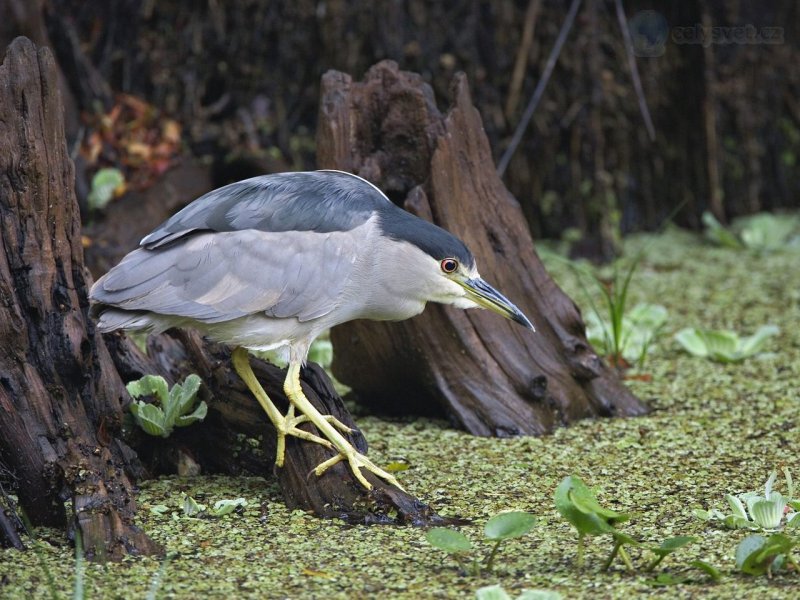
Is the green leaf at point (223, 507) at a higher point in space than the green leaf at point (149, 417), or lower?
lower

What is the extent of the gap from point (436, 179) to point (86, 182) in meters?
2.44

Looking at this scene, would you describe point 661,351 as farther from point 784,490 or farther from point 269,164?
point 269,164

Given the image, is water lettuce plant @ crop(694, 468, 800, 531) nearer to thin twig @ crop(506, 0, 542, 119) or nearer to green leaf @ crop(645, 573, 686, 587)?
green leaf @ crop(645, 573, 686, 587)

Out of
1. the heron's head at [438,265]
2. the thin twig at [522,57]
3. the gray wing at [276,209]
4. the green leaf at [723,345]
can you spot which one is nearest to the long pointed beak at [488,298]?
the heron's head at [438,265]

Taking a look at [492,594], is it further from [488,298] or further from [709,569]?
[488,298]

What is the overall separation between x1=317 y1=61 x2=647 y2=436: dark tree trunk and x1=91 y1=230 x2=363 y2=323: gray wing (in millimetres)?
650

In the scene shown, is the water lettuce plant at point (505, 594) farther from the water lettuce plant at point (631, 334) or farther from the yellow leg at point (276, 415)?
the water lettuce plant at point (631, 334)

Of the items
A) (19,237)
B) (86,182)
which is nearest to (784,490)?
(19,237)

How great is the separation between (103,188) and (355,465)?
3.01 meters

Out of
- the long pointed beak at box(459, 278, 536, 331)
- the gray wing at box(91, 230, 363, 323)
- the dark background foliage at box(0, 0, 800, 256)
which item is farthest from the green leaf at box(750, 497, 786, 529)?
the dark background foliage at box(0, 0, 800, 256)

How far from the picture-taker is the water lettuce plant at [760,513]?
2562mm

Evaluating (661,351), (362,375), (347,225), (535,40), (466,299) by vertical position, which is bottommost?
(661,351)

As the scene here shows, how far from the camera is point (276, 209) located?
2.99 m

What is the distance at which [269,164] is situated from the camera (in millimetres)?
5430
